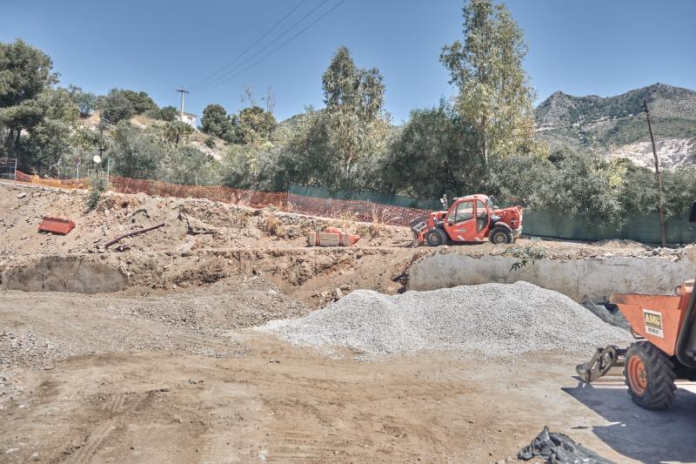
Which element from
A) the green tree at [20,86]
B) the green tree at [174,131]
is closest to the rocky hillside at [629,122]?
the green tree at [174,131]

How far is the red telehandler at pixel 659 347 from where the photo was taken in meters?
6.64

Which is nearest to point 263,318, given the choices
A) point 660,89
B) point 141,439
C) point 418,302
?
point 418,302

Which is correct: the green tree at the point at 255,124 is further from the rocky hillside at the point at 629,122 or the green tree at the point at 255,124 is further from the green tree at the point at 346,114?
the rocky hillside at the point at 629,122

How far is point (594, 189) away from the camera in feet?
84.8

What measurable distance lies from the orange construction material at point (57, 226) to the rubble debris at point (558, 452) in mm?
25594

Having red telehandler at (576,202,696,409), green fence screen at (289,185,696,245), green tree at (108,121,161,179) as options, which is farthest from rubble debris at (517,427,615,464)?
green tree at (108,121,161,179)

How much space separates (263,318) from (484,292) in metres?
6.34

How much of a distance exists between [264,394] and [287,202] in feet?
67.5

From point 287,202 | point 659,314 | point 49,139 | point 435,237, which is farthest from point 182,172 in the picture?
point 659,314

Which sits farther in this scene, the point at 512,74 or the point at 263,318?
the point at 512,74

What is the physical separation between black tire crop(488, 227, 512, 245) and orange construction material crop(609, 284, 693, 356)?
9884 millimetres

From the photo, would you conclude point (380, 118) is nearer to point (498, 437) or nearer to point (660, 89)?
point (498, 437)

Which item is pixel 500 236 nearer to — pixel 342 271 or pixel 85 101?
pixel 342 271

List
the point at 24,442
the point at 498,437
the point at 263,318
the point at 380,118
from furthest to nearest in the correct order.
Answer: the point at 380,118
the point at 263,318
the point at 498,437
the point at 24,442
